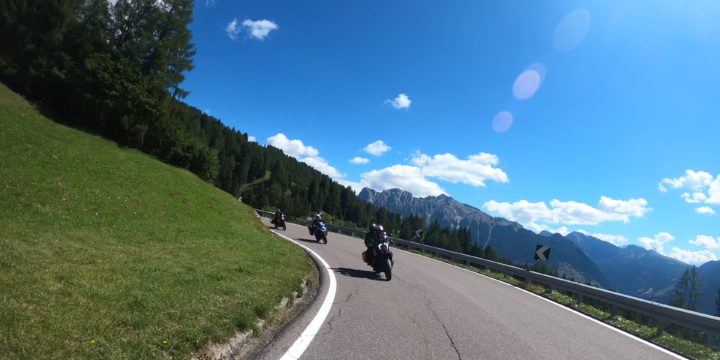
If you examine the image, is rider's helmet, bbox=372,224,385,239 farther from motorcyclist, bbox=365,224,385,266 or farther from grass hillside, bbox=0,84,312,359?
grass hillside, bbox=0,84,312,359

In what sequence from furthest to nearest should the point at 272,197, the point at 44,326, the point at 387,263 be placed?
the point at 272,197 → the point at 387,263 → the point at 44,326

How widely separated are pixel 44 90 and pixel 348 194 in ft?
419

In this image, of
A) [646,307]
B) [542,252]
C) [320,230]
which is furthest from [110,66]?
[646,307]

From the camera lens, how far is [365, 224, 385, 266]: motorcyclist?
1388 centimetres

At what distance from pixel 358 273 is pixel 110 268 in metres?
7.72

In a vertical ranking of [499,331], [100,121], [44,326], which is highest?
[100,121]

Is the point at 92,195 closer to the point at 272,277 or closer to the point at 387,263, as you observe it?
the point at 272,277

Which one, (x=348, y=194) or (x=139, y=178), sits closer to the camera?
(x=139, y=178)

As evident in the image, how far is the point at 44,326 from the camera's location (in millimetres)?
4246

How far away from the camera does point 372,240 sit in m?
14.3

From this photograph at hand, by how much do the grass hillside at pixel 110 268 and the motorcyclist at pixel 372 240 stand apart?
244cm

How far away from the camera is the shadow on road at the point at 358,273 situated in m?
13.0

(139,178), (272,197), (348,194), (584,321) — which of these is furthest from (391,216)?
(584,321)

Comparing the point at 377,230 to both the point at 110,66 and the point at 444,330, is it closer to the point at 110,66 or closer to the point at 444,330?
the point at 444,330
